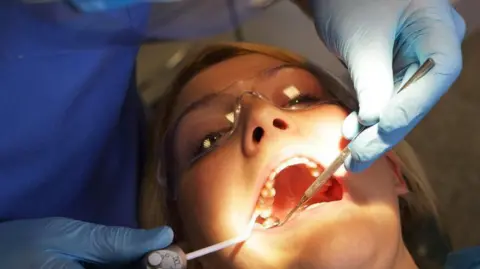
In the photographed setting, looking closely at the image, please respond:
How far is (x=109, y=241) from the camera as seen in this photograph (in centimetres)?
122

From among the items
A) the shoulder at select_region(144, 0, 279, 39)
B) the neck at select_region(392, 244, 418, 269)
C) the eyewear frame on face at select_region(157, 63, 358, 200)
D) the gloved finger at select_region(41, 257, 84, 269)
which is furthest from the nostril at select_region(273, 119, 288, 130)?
the gloved finger at select_region(41, 257, 84, 269)

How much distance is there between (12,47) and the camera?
1.08m

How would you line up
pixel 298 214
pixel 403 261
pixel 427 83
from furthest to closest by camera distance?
1. pixel 403 261
2. pixel 298 214
3. pixel 427 83

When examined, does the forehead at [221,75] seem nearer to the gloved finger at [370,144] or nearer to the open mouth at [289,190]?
the open mouth at [289,190]

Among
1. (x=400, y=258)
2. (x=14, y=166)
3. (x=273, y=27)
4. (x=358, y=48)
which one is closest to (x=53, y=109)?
(x=14, y=166)

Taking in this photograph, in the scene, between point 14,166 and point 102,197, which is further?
point 102,197

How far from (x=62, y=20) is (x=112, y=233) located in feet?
1.33

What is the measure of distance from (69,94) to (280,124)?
0.38m

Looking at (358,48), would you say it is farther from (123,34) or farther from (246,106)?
(123,34)

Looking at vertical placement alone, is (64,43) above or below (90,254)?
above

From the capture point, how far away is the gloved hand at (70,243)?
1200mm

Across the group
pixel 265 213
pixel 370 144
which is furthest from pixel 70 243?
pixel 370 144

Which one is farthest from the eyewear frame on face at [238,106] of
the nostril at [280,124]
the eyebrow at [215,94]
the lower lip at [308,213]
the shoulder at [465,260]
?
the shoulder at [465,260]

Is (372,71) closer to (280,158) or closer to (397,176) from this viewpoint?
(280,158)
